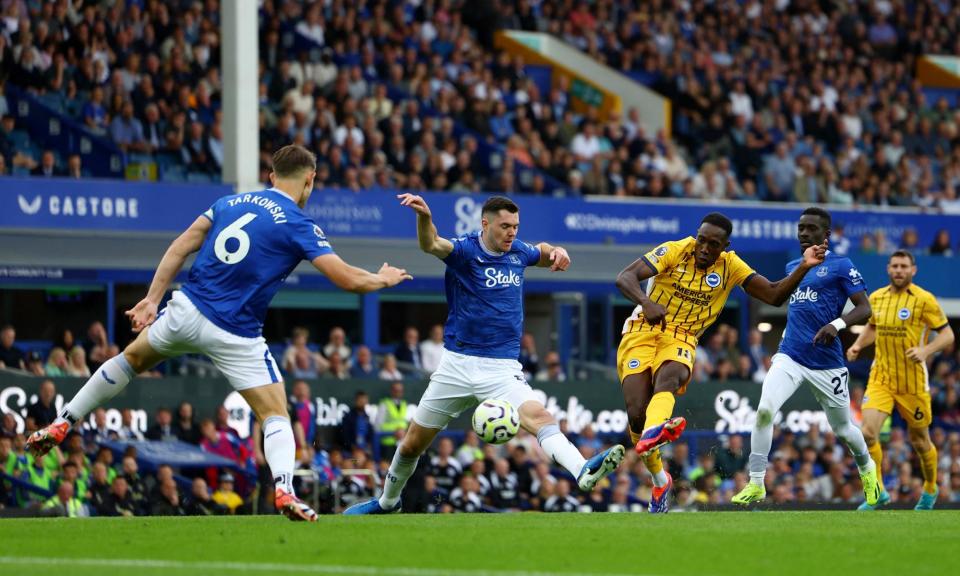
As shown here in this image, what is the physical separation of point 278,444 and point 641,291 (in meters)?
3.19

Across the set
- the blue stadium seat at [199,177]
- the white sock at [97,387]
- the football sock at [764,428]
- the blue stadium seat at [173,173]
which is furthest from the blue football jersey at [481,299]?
the blue stadium seat at [173,173]

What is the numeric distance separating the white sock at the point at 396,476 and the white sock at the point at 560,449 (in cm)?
112

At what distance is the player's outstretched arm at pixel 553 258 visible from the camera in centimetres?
1218

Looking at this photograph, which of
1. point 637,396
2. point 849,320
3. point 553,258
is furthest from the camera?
point 849,320

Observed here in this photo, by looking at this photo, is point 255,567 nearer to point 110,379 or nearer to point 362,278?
point 362,278

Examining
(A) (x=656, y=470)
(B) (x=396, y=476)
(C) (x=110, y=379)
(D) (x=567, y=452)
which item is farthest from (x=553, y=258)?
(C) (x=110, y=379)

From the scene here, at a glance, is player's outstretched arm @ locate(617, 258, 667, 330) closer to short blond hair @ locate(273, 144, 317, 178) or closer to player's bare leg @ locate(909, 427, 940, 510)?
short blond hair @ locate(273, 144, 317, 178)

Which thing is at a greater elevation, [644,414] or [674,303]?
[674,303]

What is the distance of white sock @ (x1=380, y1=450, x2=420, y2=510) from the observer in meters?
12.5

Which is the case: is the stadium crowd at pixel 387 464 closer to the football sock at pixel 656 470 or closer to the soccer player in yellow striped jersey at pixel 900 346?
the soccer player in yellow striped jersey at pixel 900 346

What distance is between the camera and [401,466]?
Result: 12586mm

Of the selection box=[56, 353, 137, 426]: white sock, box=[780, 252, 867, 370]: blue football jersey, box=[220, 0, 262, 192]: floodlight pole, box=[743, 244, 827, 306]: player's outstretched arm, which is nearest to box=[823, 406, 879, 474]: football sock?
box=[780, 252, 867, 370]: blue football jersey

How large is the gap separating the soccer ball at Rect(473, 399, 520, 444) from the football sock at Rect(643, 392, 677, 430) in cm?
98

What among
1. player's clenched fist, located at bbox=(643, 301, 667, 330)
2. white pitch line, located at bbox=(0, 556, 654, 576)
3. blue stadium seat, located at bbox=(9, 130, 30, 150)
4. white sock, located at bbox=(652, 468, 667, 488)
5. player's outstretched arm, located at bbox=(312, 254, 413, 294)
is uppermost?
blue stadium seat, located at bbox=(9, 130, 30, 150)
